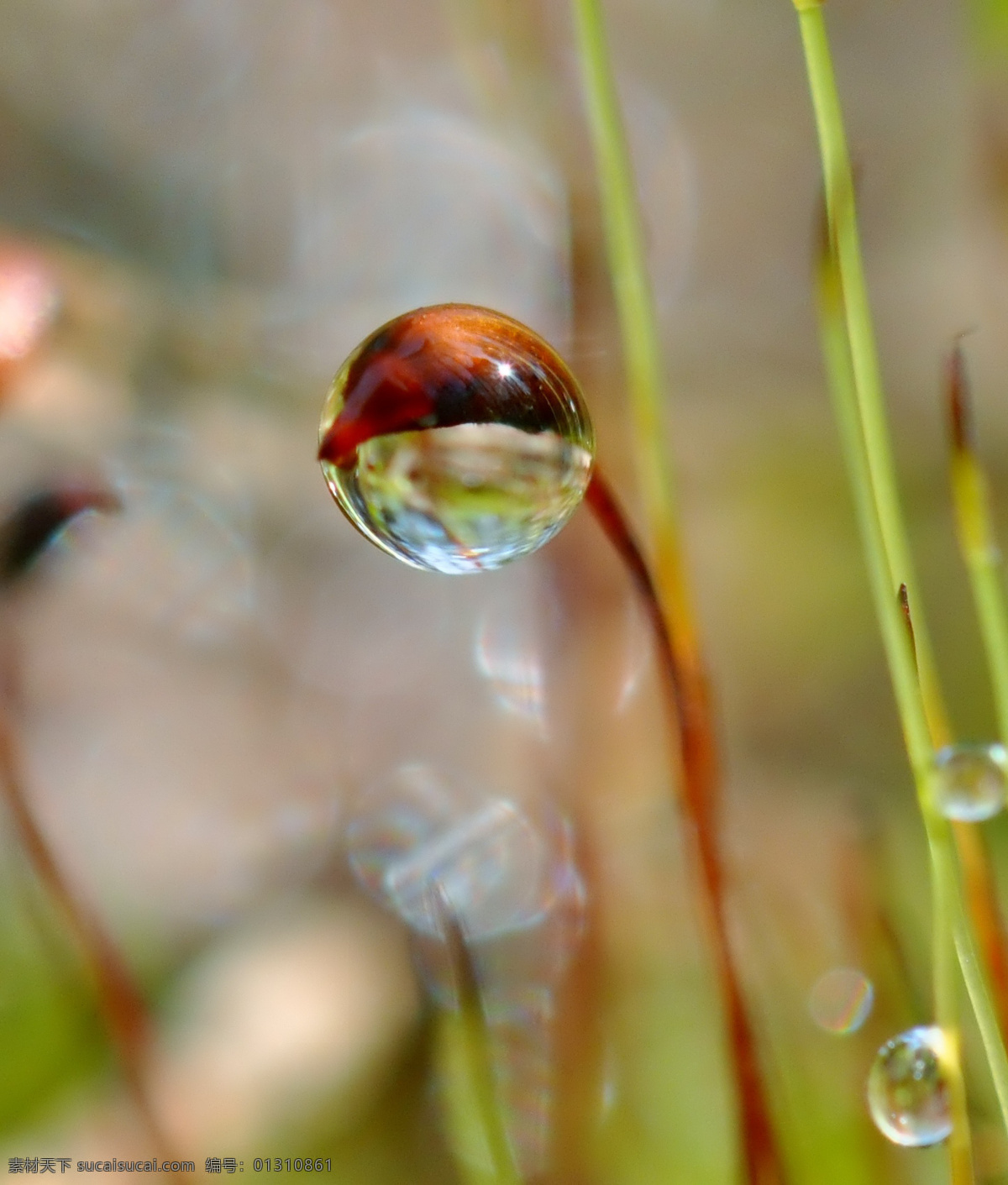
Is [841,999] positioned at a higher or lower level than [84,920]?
lower

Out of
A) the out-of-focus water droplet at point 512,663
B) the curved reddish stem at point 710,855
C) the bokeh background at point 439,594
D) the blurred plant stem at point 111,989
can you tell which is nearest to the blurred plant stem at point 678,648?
the curved reddish stem at point 710,855

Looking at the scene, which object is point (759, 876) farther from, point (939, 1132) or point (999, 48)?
point (999, 48)

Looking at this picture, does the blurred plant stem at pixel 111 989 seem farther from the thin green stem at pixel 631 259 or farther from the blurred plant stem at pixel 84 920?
the thin green stem at pixel 631 259

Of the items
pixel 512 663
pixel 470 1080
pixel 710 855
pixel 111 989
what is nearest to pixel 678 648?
pixel 710 855

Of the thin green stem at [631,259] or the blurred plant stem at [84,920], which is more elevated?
the thin green stem at [631,259]

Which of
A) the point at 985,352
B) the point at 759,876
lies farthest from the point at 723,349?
the point at 759,876

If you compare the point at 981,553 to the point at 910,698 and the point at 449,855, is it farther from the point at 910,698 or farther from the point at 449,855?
the point at 449,855

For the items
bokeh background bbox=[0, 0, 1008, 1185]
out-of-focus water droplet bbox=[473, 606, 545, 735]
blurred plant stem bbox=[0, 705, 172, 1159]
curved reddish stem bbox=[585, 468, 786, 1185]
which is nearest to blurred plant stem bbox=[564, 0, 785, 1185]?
curved reddish stem bbox=[585, 468, 786, 1185]
